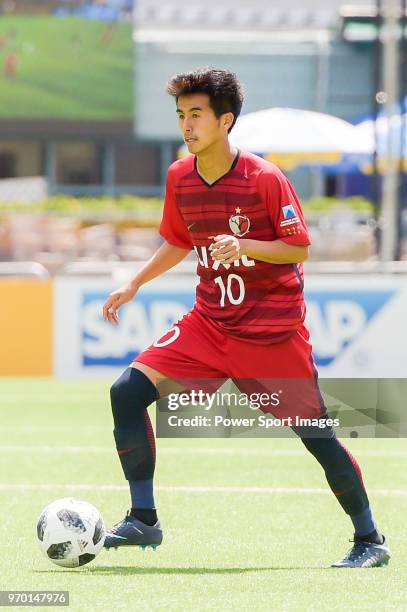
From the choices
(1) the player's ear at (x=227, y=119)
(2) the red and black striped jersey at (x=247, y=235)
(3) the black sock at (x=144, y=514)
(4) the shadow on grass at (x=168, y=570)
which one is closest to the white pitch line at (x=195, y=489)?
(3) the black sock at (x=144, y=514)

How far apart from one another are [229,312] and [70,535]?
1.07 m

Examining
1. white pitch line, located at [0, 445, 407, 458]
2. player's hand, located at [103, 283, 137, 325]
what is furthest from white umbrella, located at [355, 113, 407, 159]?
player's hand, located at [103, 283, 137, 325]

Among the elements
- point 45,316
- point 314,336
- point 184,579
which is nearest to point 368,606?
point 184,579

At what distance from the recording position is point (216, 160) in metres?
6.27

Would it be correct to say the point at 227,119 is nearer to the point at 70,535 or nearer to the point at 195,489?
the point at 70,535

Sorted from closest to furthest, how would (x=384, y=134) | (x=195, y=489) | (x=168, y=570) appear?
1. (x=168, y=570)
2. (x=195, y=489)
3. (x=384, y=134)

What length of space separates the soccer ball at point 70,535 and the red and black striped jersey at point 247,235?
0.92m

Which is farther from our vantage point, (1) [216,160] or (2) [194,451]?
(2) [194,451]

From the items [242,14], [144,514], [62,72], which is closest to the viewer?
[144,514]

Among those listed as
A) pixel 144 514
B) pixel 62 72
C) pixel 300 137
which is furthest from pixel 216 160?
pixel 62 72

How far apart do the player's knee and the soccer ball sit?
403 millimetres

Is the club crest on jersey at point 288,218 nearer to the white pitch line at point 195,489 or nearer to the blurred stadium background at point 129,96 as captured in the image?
the white pitch line at point 195,489

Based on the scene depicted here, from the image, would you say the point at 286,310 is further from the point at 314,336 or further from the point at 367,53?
the point at 367,53

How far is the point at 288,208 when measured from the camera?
20.2 ft
